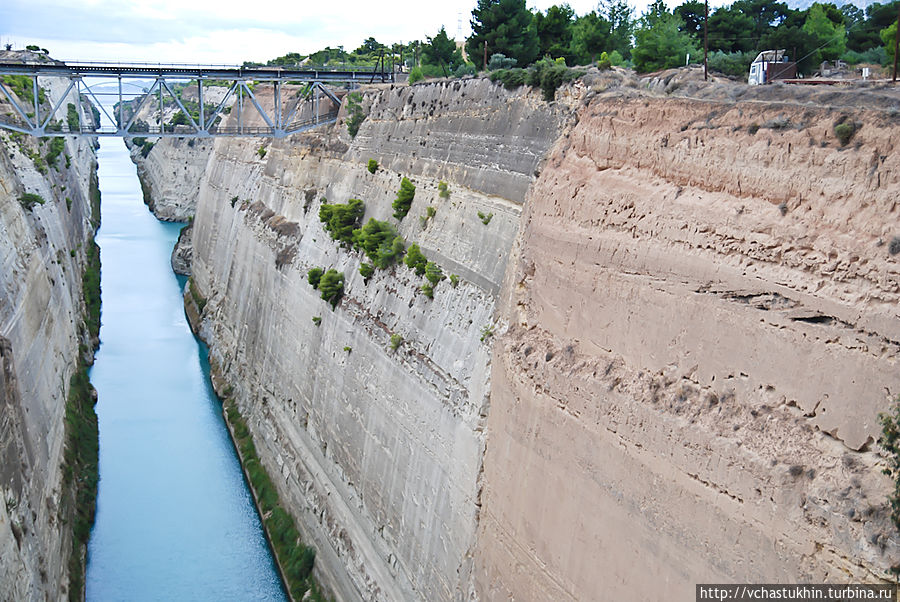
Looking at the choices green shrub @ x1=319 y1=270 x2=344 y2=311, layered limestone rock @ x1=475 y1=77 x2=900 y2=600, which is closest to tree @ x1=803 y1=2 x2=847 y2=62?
layered limestone rock @ x1=475 y1=77 x2=900 y2=600

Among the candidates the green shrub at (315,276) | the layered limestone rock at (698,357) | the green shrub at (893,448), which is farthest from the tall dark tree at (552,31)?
the green shrub at (893,448)

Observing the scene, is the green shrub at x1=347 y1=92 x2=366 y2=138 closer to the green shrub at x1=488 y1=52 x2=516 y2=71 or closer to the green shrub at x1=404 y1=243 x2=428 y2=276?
the green shrub at x1=488 y1=52 x2=516 y2=71

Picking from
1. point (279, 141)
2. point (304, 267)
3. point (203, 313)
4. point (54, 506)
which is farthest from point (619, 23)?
point (54, 506)

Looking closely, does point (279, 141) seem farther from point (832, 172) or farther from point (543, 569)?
point (832, 172)

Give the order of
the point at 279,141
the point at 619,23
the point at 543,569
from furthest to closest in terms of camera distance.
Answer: the point at 619,23 < the point at 279,141 < the point at 543,569

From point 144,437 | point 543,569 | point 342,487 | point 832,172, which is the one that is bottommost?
point 144,437

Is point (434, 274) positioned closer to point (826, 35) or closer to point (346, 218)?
point (346, 218)
